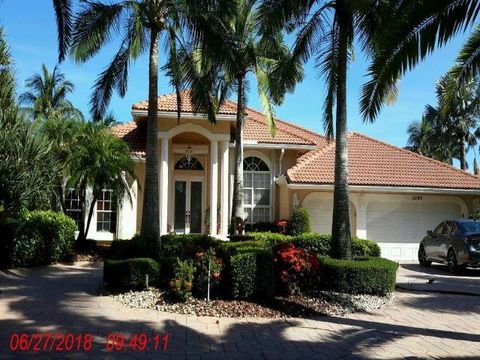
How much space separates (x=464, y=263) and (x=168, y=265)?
955cm

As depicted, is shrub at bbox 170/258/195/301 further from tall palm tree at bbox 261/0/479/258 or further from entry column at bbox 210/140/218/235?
entry column at bbox 210/140/218/235

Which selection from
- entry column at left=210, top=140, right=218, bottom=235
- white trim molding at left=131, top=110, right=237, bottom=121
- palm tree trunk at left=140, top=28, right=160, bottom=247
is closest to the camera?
palm tree trunk at left=140, top=28, right=160, bottom=247

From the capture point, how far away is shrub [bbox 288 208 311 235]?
62.1 feet

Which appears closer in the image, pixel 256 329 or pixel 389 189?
pixel 256 329

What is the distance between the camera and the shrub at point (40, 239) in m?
13.0

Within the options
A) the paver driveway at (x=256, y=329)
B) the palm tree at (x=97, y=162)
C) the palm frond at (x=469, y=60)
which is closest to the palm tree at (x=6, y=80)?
the palm tree at (x=97, y=162)

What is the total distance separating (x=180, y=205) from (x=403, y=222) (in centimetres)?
960

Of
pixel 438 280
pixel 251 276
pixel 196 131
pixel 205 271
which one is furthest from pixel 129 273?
pixel 196 131

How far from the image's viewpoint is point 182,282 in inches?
349

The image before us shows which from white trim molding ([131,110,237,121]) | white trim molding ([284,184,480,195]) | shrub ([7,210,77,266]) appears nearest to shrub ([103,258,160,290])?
shrub ([7,210,77,266])

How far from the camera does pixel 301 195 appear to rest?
65.9 feet

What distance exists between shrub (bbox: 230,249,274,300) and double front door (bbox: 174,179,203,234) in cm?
1225

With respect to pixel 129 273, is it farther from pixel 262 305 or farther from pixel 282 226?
pixel 282 226

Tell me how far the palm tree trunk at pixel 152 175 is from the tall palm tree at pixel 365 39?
3065 mm
